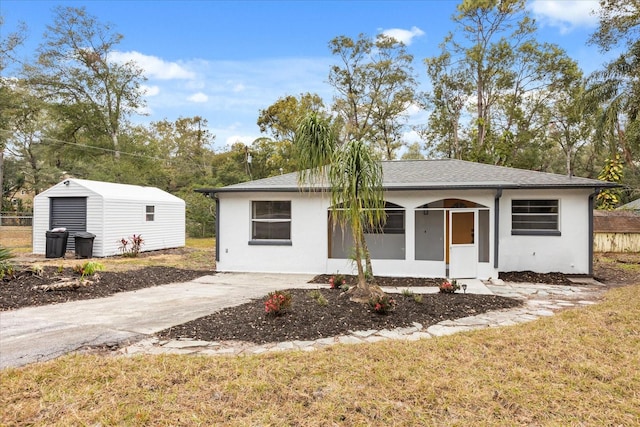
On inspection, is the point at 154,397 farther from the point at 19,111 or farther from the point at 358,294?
the point at 19,111

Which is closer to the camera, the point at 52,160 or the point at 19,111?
the point at 19,111

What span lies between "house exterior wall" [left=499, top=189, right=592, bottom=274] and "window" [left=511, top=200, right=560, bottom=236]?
0.43 ft

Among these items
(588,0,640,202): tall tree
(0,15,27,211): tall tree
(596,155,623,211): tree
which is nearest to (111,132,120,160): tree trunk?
(0,15,27,211): tall tree

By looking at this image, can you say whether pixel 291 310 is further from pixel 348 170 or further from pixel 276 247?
pixel 276 247

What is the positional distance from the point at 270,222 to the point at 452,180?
495 cm

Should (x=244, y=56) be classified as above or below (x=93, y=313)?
above

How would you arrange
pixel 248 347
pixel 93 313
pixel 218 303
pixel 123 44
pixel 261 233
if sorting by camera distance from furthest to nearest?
pixel 123 44
pixel 261 233
pixel 218 303
pixel 93 313
pixel 248 347

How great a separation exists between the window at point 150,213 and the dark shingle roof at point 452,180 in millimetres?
6581

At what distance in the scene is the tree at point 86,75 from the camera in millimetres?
24375

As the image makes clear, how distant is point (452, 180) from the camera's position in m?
9.50

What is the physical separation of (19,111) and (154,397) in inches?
1212

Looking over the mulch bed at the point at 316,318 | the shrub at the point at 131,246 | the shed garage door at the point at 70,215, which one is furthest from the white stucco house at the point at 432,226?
the shed garage door at the point at 70,215

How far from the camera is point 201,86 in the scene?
24.5m

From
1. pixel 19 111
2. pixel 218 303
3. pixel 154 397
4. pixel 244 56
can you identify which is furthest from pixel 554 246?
pixel 19 111
